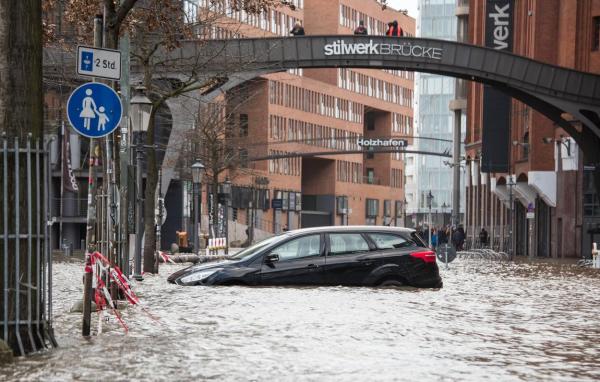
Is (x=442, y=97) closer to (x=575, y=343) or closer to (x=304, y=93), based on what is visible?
(x=304, y=93)

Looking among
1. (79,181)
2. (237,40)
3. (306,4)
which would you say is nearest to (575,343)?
(237,40)

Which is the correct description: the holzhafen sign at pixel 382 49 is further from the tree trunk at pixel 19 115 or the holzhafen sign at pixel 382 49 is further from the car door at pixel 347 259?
the tree trunk at pixel 19 115

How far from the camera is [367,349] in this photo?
13227 millimetres

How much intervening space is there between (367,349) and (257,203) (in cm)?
10212

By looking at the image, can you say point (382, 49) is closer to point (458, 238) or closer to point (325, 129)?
point (458, 238)

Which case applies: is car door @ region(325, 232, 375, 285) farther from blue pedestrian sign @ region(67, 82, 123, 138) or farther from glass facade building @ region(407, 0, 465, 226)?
glass facade building @ region(407, 0, 465, 226)

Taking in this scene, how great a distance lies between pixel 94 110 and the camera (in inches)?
618

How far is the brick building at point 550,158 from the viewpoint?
62156 mm

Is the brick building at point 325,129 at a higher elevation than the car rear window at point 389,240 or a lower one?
higher

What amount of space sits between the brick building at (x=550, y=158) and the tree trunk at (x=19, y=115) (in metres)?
49.0

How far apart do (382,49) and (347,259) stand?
2907 cm

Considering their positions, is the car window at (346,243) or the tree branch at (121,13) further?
the car window at (346,243)

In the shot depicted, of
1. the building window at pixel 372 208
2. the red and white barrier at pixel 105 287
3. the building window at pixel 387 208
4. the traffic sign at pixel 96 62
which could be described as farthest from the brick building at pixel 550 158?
the building window at pixel 387 208

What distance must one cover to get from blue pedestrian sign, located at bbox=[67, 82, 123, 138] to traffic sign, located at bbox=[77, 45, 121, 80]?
83 cm
